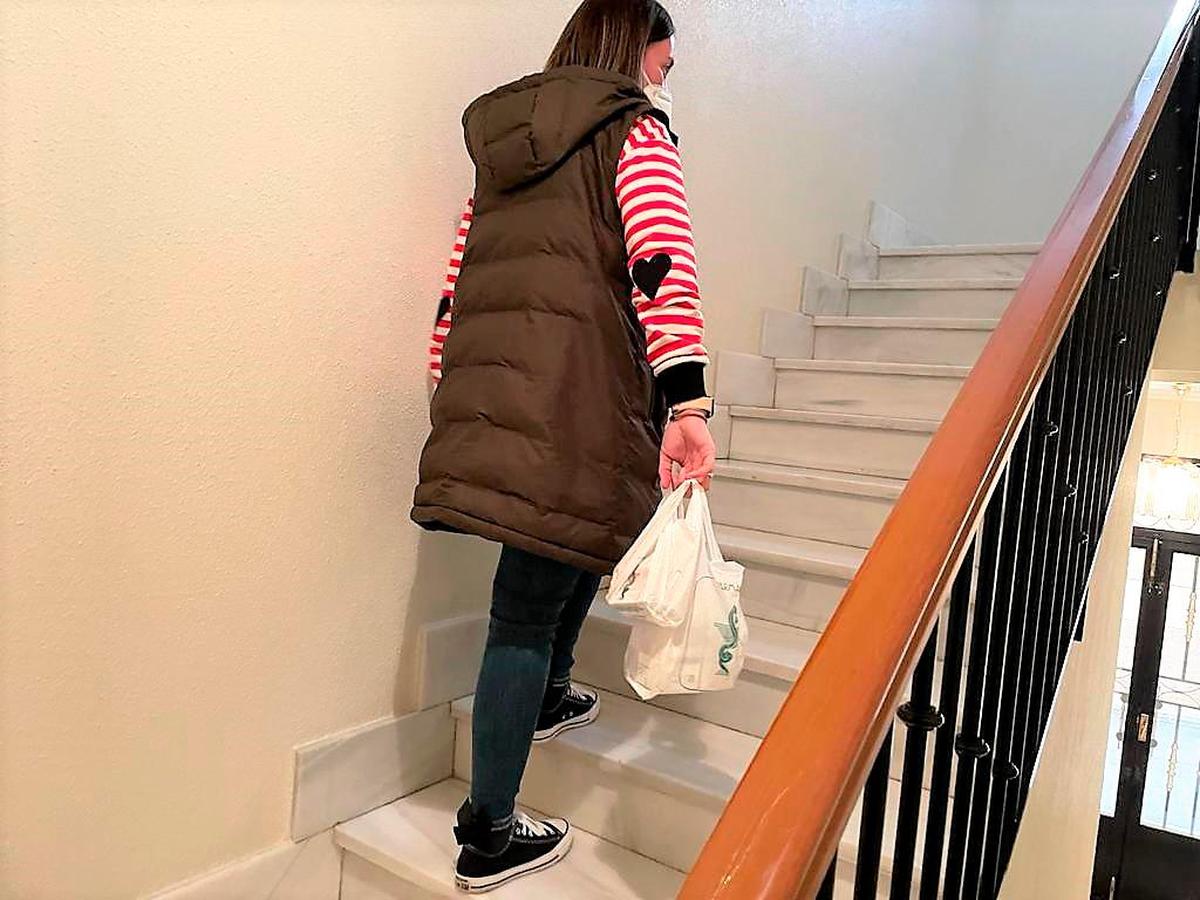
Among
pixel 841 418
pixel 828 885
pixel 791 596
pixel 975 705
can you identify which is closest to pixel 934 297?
pixel 841 418

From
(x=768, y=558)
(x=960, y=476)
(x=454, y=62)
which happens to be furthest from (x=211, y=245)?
(x=768, y=558)

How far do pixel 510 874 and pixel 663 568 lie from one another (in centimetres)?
57

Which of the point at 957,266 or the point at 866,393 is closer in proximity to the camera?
the point at 866,393

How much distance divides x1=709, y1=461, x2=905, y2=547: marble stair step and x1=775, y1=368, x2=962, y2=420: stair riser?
27cm

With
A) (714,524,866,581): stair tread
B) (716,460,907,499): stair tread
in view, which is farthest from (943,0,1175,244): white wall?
(714,524,866,581): stair tread

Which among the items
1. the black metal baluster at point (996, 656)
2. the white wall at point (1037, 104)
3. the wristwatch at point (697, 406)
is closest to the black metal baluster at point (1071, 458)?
the black metal baluster at point (996, 656)

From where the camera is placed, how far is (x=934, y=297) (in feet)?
10.2

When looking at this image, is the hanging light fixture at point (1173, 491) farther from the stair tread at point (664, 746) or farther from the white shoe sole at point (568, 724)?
the white shoe sole at point (568, 724)

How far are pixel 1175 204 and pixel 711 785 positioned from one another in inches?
83.3

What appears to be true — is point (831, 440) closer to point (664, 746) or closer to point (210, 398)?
point (664, 746)

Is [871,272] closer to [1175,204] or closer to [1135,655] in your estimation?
[1175,204]

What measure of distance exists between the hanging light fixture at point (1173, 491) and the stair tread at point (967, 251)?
2593 millimetres

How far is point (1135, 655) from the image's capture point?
529 cm

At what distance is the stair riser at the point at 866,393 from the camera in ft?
8.23
